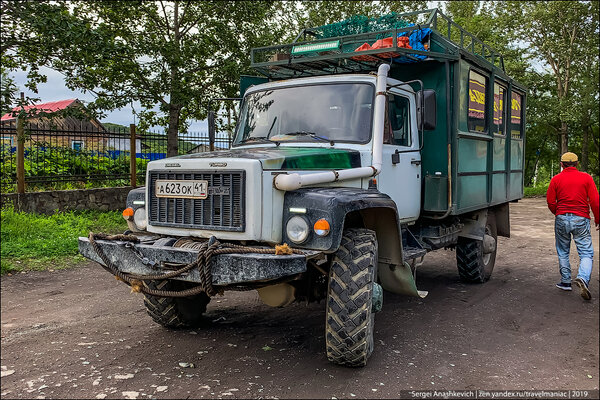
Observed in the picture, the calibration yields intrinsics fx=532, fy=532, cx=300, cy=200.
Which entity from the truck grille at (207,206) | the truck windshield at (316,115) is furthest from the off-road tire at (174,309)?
the truck windshield at (316,115)

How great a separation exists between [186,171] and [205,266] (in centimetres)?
89

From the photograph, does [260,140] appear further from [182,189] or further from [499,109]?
[499,109]

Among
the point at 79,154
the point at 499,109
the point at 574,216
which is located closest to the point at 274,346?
the point at 574,216

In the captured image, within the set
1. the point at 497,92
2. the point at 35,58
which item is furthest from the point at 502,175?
the point at 35,58

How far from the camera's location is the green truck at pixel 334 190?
13.0 ft

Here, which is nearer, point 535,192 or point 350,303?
point 350,303

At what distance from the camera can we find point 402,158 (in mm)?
5664

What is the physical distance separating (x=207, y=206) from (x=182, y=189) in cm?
29

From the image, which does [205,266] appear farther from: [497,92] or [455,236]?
[497,92]

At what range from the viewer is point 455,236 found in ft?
23.2

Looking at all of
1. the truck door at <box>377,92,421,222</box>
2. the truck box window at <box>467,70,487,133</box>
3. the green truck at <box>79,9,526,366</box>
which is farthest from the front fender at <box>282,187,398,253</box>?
the truck box window at <box>467,70,487,133</box>

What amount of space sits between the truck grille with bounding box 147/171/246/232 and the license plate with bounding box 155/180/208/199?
36mm

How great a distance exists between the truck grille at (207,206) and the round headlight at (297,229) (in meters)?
0.35

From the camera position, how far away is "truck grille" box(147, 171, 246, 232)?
158 inches
